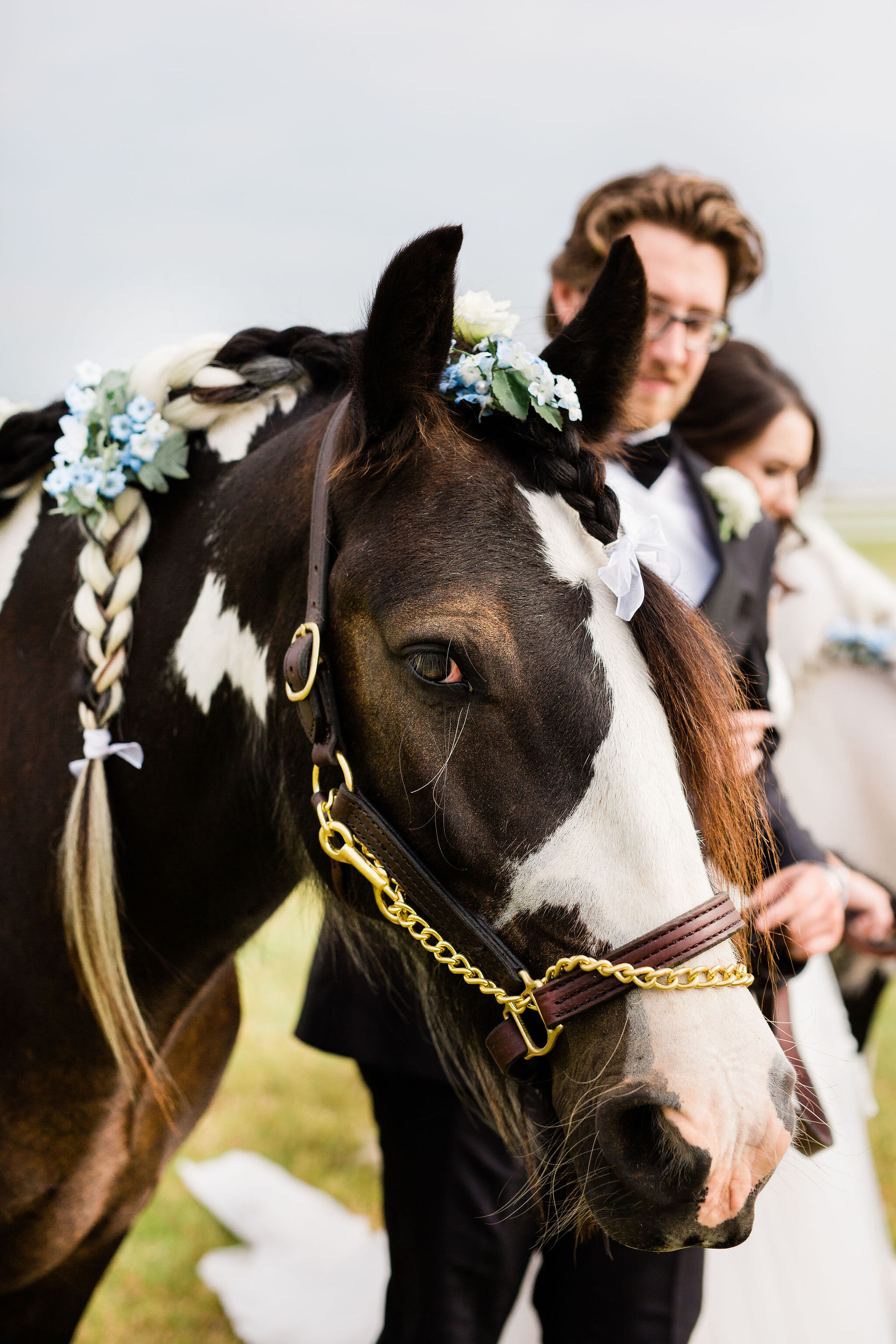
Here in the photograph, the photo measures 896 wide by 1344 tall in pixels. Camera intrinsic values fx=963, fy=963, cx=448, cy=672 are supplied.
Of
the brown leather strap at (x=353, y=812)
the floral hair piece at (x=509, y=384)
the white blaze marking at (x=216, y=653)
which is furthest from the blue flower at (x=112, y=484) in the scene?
the floral hair piece at (x=509, y=384)

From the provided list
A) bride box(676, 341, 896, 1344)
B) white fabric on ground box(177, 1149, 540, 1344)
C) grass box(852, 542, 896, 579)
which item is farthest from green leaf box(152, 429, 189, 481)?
grass box(852, 542, 896, 579)

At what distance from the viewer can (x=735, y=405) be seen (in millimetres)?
3564

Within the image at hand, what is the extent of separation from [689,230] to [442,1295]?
2463 millimetres

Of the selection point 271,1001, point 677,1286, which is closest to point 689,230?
point 677,1286

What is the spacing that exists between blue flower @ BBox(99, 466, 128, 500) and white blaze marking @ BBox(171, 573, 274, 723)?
0.21 m

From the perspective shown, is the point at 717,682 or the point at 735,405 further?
the point at 735,405

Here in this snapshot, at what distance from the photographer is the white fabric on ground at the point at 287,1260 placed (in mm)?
3160

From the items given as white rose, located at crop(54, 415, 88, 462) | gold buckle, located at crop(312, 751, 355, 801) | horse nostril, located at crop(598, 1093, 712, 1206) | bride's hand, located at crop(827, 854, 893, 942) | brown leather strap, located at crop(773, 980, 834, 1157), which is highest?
white rose, located at crop(54, 415, 88, 462)

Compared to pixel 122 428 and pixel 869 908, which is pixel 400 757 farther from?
pixel 869 908

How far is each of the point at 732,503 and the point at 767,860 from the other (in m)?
0.91

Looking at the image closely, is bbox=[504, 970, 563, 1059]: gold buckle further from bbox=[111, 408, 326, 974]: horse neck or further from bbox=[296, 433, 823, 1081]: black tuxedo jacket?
bbox=[296, 433, 823, 1081]: black tuxedo jacket

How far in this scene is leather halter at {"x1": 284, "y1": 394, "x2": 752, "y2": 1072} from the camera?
4.04ft

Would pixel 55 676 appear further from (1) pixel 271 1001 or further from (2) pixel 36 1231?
(1) pixel 271 1001

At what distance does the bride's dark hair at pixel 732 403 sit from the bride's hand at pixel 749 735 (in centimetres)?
189
